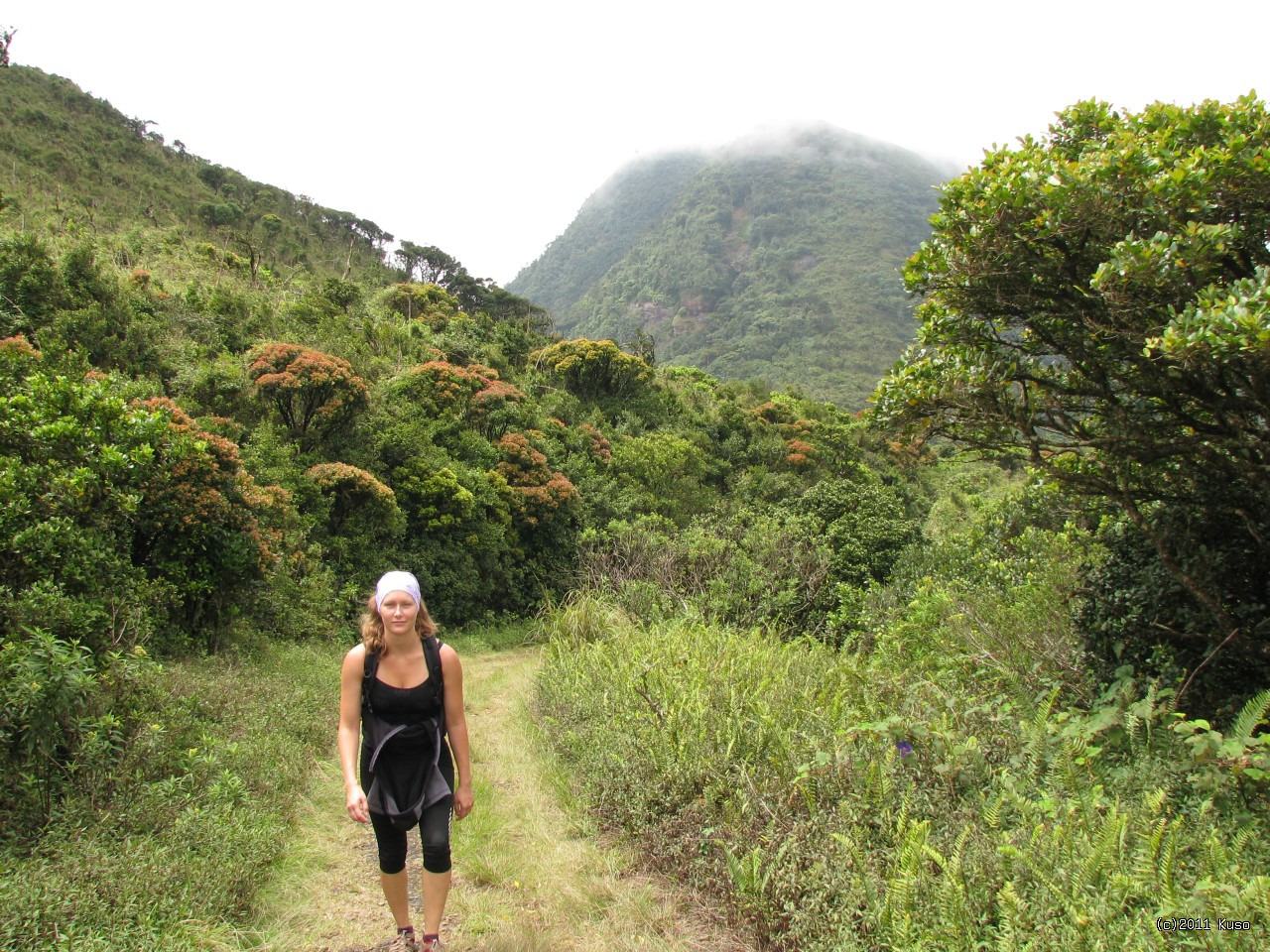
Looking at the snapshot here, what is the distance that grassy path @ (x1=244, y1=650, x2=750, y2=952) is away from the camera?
3.17 meters

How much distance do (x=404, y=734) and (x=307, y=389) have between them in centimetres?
1111

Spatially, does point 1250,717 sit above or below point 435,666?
above

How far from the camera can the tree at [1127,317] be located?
3.28 metres

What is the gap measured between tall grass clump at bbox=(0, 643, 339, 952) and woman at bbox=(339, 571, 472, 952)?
Result: 3.33 ft

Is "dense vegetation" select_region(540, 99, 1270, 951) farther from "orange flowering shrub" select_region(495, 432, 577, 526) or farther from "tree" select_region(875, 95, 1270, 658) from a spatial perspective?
"orange flowering shrub" select_region(495, 432, 577, 526)

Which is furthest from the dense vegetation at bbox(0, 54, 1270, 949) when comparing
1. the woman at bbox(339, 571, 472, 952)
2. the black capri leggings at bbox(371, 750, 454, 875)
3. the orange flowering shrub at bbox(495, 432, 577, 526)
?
the orange flowering shrub at bbox(495, 432, 577, 526)

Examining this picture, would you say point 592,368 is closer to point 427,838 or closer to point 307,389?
point 307,389

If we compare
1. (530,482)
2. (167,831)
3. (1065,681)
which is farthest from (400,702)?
(530,482)

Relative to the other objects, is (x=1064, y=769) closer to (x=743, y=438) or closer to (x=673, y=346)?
(x=743, y=438)

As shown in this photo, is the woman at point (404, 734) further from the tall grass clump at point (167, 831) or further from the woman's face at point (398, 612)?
the tall grass clump at point (167, 831)

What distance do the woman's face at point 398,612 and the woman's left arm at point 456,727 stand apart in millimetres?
198

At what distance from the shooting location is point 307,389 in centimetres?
1227

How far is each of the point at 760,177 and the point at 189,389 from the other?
378ft

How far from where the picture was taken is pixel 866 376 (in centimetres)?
5806
